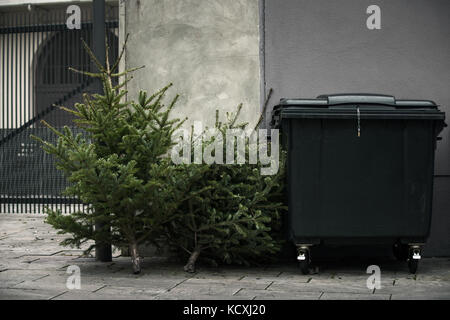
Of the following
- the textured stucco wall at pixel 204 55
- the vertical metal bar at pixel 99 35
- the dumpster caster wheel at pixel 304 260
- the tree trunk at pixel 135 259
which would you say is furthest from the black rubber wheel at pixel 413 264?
the vertical metal bar at pixel 99 35

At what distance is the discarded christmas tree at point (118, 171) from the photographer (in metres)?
5.02

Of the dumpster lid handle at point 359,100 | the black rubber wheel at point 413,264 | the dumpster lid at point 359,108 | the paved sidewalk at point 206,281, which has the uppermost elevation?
the dumpster lid handle at point 359,100

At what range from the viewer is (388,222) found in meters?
5.29

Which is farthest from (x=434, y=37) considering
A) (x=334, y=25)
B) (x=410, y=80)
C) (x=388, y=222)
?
(x=388, y=222)

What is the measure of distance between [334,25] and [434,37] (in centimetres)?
97

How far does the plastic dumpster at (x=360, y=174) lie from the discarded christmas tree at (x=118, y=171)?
1071 millimetres

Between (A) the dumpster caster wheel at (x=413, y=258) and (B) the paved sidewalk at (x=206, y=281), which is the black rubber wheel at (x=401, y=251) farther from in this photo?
(A) the dumpster caster wheel at (x=413, y=258)

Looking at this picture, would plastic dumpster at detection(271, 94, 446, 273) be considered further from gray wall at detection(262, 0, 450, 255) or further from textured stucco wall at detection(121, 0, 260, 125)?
textured stucco wall at detection(121, 0, 260, 125)

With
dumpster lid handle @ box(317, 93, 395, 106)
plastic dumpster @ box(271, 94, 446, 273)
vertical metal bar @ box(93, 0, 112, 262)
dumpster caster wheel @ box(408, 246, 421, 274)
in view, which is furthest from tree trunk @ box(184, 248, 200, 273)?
dumpster caster wheel @ box(408, 246, 421, 274)

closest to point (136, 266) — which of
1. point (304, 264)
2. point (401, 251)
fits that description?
point (304, 264)

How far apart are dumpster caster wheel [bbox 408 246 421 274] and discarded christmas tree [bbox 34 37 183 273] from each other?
1.99m
